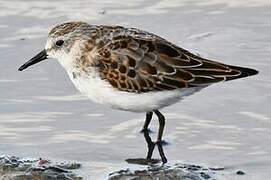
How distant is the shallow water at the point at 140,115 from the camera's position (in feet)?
26.0

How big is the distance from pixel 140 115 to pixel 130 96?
3.80 feet

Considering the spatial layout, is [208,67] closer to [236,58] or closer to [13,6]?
[236,58]

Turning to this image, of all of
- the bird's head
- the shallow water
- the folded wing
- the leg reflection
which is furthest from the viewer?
the bird's head

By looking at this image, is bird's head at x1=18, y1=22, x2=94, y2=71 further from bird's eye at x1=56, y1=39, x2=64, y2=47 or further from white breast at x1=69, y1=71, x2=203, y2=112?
white breast at x1=69, y1=71, x2=203, y2=112

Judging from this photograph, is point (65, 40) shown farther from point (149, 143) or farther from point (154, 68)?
point (149, 143)

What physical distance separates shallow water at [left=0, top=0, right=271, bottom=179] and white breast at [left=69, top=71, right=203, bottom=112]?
46cm

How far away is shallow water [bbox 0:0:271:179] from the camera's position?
7930 millimetres

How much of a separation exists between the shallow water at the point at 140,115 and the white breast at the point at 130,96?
46 cm

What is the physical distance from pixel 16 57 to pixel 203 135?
268 cm

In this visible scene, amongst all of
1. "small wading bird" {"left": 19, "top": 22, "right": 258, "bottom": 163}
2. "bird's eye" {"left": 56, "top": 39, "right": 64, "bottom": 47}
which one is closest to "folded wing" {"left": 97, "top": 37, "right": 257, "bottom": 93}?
"small wading bird" {"left": 19, "top": 22, "right": 258, "bottom": 163}

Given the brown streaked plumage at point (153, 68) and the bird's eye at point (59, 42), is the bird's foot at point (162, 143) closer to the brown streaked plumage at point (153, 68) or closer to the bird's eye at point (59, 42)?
the brown streaked plumage at point (153, 68)

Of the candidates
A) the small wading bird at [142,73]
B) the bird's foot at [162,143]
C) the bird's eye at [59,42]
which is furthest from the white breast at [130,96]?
the bird's eye at [59,42]

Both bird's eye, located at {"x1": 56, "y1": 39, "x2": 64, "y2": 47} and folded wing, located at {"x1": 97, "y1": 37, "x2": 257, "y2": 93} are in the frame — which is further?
bird's eye, located at {"x1": 56, "y1": 39, "x2": 64, "y2": 47}

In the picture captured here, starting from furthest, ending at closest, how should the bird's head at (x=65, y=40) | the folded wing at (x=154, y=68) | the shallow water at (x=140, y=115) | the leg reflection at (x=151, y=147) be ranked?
the bird's head at (x=65, y=40) → the shallow water at (x=140, y=115) → the leg reflection at (x=151, y=147) → the folded wing at (x=154, y=68)
